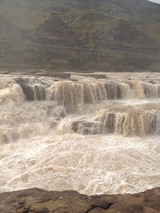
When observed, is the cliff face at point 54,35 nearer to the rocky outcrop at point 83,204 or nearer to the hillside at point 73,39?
the hillside at point 73,39

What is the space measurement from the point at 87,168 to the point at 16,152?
9.73 ft

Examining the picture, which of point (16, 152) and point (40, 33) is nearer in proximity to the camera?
point (16, 152)

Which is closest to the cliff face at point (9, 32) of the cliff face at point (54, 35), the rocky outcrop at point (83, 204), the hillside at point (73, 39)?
the hillside at point (73, 39)

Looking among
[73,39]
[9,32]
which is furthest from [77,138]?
[73,39]

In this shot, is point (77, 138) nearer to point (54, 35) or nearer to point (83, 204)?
point (83, 204)

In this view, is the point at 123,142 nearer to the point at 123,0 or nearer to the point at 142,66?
the point at 142,66

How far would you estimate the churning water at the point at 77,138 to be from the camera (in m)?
6.24

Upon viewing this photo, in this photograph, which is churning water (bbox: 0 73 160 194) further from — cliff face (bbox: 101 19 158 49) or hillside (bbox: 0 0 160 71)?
cliff face (bbox: 101 19 158 49)

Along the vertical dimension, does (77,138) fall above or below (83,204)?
below

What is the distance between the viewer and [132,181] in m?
6.09

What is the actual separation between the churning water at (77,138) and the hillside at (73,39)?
19.6m

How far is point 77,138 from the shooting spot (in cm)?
931

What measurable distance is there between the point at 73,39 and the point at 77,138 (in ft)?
123

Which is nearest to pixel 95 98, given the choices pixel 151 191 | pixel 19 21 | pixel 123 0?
pixel 151 191
